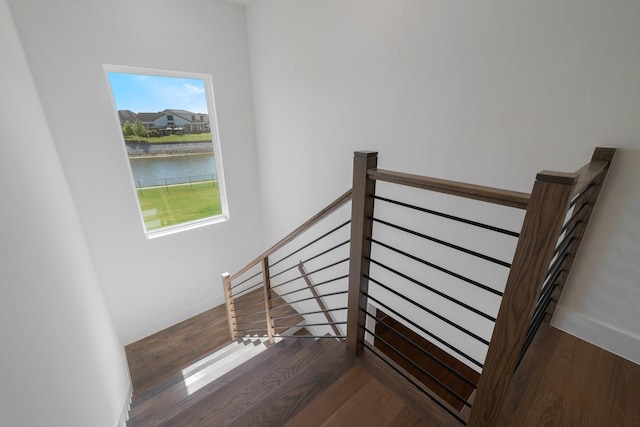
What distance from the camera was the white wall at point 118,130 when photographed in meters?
2.26

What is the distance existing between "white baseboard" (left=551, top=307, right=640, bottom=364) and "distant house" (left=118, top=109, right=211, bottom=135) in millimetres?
3655

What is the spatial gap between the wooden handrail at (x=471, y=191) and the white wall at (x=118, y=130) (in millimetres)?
2369

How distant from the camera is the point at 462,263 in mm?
1713

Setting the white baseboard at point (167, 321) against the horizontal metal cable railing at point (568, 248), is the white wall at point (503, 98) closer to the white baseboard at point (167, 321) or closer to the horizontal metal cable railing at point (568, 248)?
the horizontal metal cable railing at point (568, 248)

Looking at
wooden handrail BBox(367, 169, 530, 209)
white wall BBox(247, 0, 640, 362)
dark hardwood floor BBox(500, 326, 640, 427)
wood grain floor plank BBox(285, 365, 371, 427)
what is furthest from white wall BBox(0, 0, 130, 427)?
white wall BBox(247, 0, 640, 362)

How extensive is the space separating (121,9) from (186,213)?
2.13m

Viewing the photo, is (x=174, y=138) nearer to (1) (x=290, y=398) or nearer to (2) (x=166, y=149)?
(2) (x=166, y=149)

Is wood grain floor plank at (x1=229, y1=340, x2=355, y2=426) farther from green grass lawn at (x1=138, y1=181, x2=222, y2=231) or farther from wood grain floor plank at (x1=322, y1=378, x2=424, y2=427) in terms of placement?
green grass lawn at (x1=138, y1=181, x2=222, y2=231)

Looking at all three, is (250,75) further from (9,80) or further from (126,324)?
(126,324)

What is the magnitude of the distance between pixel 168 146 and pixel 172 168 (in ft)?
0.85

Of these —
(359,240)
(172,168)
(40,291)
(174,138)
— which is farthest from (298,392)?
(174,138)

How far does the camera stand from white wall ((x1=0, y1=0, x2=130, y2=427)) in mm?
970

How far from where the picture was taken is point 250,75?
3283mm

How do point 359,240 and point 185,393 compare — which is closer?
point 359,240
